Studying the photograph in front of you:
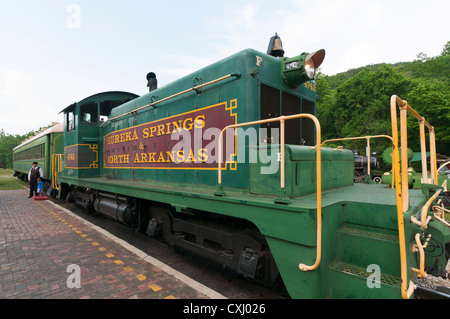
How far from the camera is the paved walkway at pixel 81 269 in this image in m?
3.14

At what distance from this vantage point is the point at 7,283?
3391mm

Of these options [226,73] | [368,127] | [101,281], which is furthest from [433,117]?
[101,281]

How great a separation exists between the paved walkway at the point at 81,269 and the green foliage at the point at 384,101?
75.8ft

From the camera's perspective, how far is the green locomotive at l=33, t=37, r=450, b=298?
212 cm

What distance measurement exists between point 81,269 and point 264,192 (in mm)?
3093

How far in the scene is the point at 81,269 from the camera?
3.79 m

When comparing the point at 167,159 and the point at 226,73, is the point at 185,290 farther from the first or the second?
the point at 226,73

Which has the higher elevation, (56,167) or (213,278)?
(56,167)

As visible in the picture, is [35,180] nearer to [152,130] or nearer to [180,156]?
[152,130]

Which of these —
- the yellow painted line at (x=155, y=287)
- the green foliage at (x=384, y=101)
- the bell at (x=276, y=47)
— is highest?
the green foliage at (x=384, y=101)

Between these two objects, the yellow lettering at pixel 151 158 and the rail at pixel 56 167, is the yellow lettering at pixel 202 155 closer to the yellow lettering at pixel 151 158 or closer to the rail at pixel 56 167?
the yellow lettering at pixel 151 158

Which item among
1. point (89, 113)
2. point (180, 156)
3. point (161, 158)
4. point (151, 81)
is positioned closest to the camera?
point (180, 156)

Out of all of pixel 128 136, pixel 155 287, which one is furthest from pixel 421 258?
pixel 128 136

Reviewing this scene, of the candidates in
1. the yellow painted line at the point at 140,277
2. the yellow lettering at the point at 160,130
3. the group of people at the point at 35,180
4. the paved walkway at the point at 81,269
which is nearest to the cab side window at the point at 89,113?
the paved walkway at the point at 81,269
